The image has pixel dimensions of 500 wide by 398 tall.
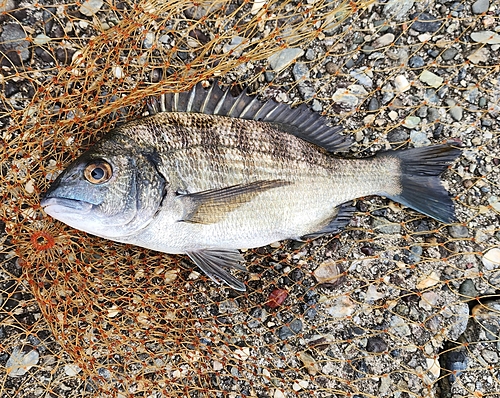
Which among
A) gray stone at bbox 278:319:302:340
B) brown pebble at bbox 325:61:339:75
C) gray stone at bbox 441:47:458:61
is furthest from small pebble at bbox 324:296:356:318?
gray stone at bbox 441:47:458:61

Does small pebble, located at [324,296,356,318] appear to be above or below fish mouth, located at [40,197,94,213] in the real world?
below

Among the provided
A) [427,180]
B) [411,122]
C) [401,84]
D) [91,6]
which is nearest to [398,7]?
[401,84]

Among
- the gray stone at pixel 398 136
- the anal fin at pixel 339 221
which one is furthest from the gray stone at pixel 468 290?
the gray stone at pixel 398 136

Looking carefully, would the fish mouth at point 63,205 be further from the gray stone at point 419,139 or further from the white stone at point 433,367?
the white stone at point 433,367

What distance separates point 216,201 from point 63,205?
2.49ft

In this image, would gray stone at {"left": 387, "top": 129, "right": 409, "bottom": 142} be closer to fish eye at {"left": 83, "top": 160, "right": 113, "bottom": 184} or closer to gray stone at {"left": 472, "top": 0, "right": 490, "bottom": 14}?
gray stone at {"left": 472, "top": 0, "right": 490, "bottom": 14}

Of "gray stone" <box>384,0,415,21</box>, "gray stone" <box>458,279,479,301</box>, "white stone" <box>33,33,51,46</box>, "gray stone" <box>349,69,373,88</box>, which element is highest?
"white stone" <box>33,33,51,46</box>

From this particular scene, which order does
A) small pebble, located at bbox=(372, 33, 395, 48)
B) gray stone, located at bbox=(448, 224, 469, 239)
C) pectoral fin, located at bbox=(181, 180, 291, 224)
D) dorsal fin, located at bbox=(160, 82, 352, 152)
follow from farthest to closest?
small pebble, located at bbox=(372, 33, 395, 48) < gray stone, located at bbox=(448, 224, 469, 239) < dorsal fin, located at bbox=(160, 82, 352, 152) < pectoral fin, located at bbox=(181, 180, 291, 224)

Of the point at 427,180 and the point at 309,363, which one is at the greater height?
the point at 427,180

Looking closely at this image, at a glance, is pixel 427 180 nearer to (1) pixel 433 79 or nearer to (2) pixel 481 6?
(1) pixel 433 79

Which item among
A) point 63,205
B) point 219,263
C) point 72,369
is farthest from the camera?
point 72,369

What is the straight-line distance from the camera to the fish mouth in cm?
203

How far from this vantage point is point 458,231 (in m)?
2.62

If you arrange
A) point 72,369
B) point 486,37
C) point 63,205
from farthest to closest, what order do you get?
point 486,37 → point 72,369 → point 63,205
